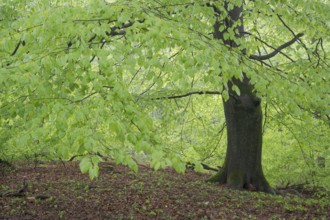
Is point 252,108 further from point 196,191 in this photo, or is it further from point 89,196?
point 89,196

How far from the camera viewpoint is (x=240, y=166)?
11.5m

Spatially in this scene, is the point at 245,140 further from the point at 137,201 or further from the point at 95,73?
the point at 95,73

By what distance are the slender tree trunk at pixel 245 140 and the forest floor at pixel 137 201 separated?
77cm

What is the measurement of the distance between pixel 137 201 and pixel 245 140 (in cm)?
422

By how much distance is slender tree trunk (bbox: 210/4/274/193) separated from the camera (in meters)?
11.1

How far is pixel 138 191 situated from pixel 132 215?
2.30 m

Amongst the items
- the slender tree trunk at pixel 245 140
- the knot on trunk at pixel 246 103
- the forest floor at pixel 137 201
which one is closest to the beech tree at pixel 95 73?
the forest floor at pixel 137 201

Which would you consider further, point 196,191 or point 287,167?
point 287,167

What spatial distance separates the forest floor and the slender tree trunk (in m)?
0.77

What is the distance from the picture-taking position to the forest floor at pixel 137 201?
782cm

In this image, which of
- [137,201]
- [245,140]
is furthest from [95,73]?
[245,140]

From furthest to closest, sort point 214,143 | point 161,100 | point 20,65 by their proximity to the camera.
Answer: point 214,143 → point 161,100 → point 20,65

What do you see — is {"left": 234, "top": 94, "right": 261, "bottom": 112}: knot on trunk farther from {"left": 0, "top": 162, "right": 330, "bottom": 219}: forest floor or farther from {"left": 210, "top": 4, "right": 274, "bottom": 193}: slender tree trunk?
{"left": 0, "top": 162, "right": 330, "bottom": 219}: forest floor

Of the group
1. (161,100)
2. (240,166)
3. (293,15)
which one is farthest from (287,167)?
(293,15)
